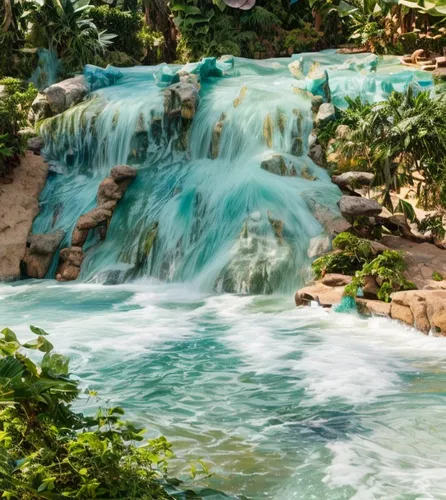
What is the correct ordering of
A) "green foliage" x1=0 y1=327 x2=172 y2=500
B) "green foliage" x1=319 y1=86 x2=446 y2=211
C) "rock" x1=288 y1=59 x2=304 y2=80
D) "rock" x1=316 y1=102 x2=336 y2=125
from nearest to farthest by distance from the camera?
"green foliage" x1=0 y1=327 x2=172 y2=500
"green foliage" x1=319 y1=86 x2=446 y2=211
"rock" x1=316 y1=102 x2=336 y2=125
"rock" x1=288 y1=59 x2=304 y2=80

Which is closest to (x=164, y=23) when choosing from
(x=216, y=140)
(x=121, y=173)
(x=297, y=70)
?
(x=297, y=70)

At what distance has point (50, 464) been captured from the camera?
3986mm

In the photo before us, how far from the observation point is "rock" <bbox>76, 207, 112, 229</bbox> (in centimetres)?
1415

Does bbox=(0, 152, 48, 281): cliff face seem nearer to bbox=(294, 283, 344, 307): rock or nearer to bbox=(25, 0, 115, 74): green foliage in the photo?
bbox=(25, 0, 115, 74): green foliage

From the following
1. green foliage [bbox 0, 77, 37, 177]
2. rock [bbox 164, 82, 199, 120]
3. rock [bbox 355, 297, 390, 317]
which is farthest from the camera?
rock [bbox 164, 82, 199, 120]

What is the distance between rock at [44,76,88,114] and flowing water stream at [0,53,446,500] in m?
0.38

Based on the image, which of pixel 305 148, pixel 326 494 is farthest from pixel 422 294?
pixel 305 148

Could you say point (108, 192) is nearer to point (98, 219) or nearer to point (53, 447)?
point (98, 219)

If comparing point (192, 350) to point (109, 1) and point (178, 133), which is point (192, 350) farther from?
point (109, 1)

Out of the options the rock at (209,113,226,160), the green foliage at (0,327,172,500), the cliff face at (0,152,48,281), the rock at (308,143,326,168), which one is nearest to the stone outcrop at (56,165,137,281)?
the cliff face at (0,152,48,281)

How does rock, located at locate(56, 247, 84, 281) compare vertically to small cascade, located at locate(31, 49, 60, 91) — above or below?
below

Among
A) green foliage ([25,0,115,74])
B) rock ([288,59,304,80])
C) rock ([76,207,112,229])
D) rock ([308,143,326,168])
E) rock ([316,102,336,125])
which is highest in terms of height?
green foliage ([25,0,115,74])

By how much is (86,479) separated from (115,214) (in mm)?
10851

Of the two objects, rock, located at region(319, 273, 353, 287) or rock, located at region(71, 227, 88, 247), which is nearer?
rock, located at region(319, 273, 353, 287)
